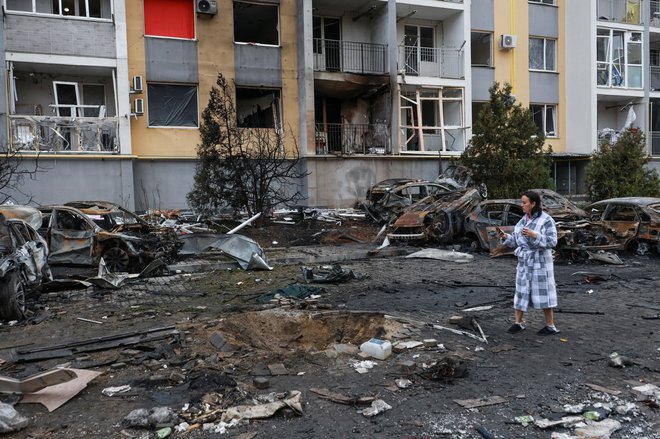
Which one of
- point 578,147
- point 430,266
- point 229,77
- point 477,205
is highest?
point 229,77

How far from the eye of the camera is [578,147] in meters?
26.7

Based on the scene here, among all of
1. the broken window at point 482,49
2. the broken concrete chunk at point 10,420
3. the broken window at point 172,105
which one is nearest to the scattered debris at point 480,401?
the broken concrete chunk at point 10,420

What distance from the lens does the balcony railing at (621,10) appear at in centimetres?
2730

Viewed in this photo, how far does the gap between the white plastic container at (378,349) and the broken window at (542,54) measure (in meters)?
24.6

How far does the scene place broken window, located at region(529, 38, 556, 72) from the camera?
2659 cm

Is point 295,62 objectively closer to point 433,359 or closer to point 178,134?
point 178,134

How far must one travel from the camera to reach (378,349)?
5473 millimetres

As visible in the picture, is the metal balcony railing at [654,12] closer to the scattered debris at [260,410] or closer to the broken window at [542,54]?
the broken window at [542,54]

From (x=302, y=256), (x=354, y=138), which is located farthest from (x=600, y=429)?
(x=354, y=138)

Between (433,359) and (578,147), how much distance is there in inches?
972

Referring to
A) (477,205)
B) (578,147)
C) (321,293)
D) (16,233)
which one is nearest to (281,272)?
(321,293)

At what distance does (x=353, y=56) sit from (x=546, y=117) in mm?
11045

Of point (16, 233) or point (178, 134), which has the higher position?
point (178, 134)

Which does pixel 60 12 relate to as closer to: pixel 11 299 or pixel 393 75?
pixel 393 75
